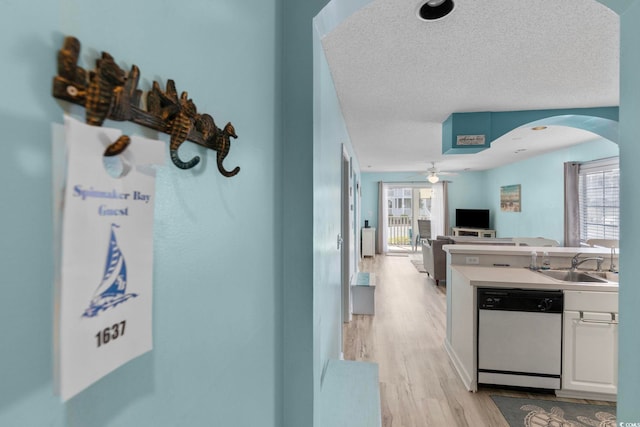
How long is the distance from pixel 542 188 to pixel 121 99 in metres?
7.26

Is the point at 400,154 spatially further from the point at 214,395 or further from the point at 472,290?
the point at 214,395

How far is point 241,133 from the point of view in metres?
0.74

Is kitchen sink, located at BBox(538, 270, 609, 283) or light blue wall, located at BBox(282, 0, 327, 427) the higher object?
light blue wall, located at BBox(282, 0, 327, 427)

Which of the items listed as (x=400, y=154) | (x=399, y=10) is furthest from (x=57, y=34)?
(x=400, y=154)

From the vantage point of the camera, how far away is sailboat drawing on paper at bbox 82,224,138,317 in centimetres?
33

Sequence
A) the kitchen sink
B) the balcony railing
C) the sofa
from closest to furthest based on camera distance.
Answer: the kitchen sink, the sofa, the balcony railing

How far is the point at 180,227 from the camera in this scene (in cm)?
51

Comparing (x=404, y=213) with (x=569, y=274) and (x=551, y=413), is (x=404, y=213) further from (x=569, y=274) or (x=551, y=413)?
(x=551, y=413)

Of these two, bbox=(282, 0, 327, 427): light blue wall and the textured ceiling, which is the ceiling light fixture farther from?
bbox=(282, 0, 327, 427): light blue wall

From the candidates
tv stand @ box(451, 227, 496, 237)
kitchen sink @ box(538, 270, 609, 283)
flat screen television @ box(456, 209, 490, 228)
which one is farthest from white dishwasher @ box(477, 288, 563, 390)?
flat screen television @ box(456, 209, 490, 228)

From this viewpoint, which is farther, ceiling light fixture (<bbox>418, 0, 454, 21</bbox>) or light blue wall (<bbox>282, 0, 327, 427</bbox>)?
ceiling light fixture (<bbox>418, 0, 454, 21</bbox>)

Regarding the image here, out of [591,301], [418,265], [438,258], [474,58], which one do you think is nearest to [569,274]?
[591,301]

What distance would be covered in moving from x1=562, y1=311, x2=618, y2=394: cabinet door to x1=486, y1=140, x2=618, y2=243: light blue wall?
3.05 metres

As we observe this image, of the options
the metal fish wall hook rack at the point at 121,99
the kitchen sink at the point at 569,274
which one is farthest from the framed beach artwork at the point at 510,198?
the metal fish wall hook rack at the point at 121,99
